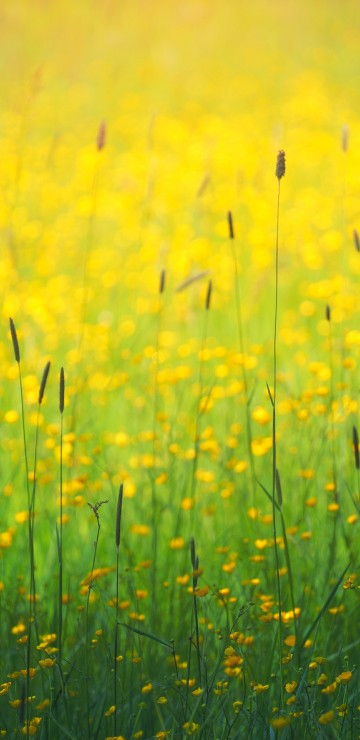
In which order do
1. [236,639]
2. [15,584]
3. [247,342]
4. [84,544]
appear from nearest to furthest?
[236,639] → [15,584] → [84,544] → [247,342]

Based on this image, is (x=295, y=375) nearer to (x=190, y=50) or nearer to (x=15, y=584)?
(x=15, y=584)

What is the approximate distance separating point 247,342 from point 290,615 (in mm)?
2466

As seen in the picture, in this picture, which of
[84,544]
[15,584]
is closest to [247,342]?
[84,544]

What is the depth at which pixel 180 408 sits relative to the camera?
3.33 m

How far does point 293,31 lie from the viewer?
1123cm

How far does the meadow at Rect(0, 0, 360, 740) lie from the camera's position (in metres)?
1.63

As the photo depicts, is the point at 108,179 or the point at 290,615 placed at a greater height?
the point at 108,179

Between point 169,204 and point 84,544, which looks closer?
point 84,544

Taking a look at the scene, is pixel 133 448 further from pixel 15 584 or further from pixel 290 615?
pixel 290 615

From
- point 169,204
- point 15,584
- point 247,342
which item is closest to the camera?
point 15,584

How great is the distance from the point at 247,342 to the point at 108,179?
308 centimetres

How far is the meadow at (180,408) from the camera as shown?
163cm

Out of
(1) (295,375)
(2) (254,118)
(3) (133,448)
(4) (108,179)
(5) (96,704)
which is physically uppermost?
(2) (254,118)

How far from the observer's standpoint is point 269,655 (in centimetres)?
176
